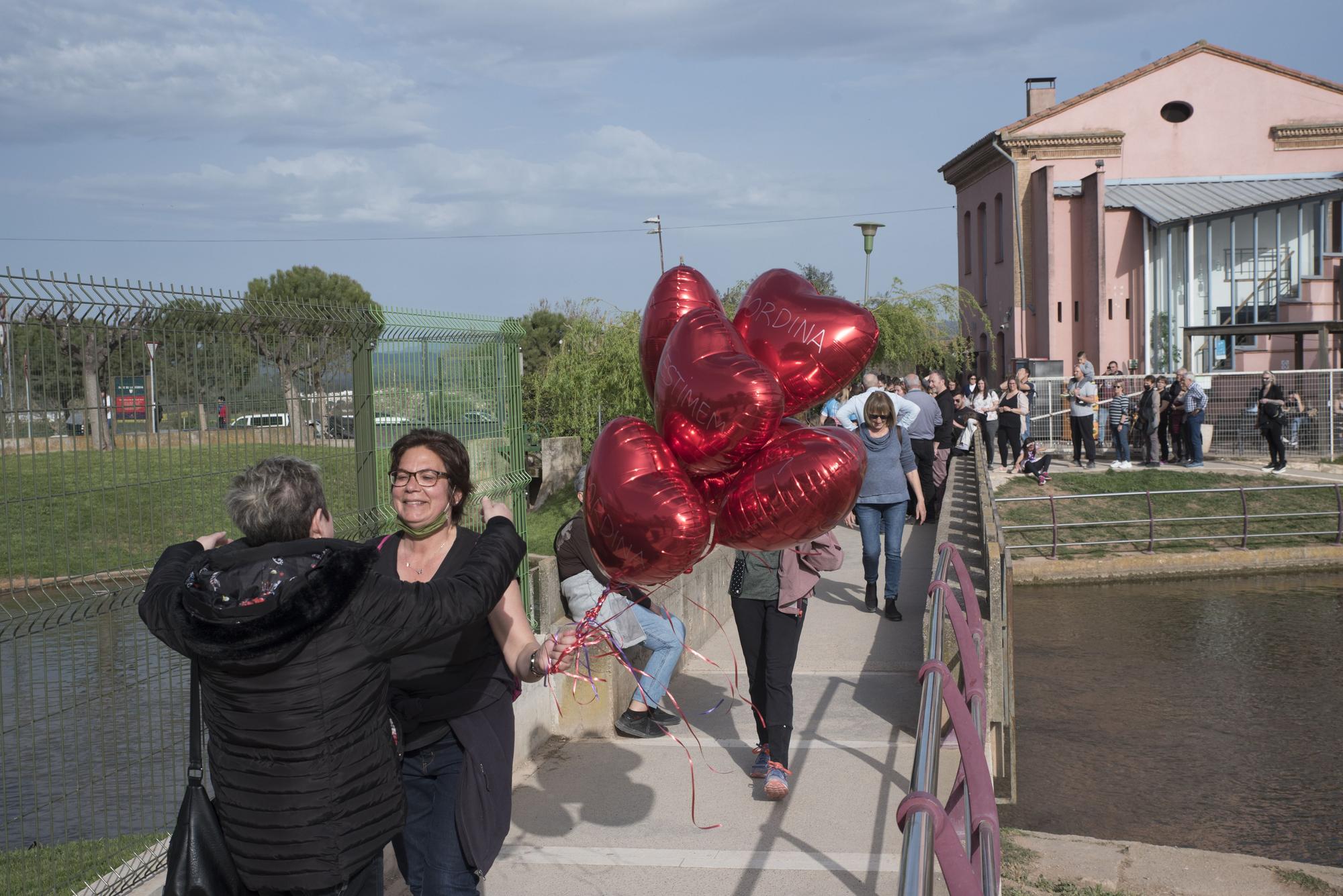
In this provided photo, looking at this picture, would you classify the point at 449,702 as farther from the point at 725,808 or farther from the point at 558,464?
the point at 558,464

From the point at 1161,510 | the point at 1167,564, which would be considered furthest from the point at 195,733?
the point at 1161,510

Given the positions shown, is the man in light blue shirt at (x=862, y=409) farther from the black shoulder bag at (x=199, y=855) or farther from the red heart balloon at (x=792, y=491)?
the black shoulder bag at (x=199, y=855)

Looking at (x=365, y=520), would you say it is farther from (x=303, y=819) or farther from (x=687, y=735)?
(x=303, y=819)

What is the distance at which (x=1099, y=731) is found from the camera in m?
11.0

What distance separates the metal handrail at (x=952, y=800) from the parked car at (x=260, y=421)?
3105mm

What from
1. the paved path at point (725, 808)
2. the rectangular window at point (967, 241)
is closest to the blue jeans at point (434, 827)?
the paved path at point (725, 808)

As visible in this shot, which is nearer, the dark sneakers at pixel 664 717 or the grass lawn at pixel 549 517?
the dark sneakers at pixel 664 717

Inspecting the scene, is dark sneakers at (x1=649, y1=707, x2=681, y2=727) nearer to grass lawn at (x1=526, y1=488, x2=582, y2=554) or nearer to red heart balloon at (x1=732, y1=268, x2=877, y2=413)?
red heart balloon at (x1=732, y1=268, x2=877, y2=413)

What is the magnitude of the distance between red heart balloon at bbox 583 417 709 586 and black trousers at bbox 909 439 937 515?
10.7m

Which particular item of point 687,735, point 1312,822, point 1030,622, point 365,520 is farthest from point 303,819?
point 1030,622

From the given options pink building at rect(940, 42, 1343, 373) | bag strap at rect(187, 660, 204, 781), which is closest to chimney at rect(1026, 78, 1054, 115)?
pink building at rect(940, 42, 1343, 373)

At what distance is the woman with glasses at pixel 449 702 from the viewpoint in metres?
3.63

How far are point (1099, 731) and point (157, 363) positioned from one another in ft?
29.6

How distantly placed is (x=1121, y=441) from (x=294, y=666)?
2235cm
